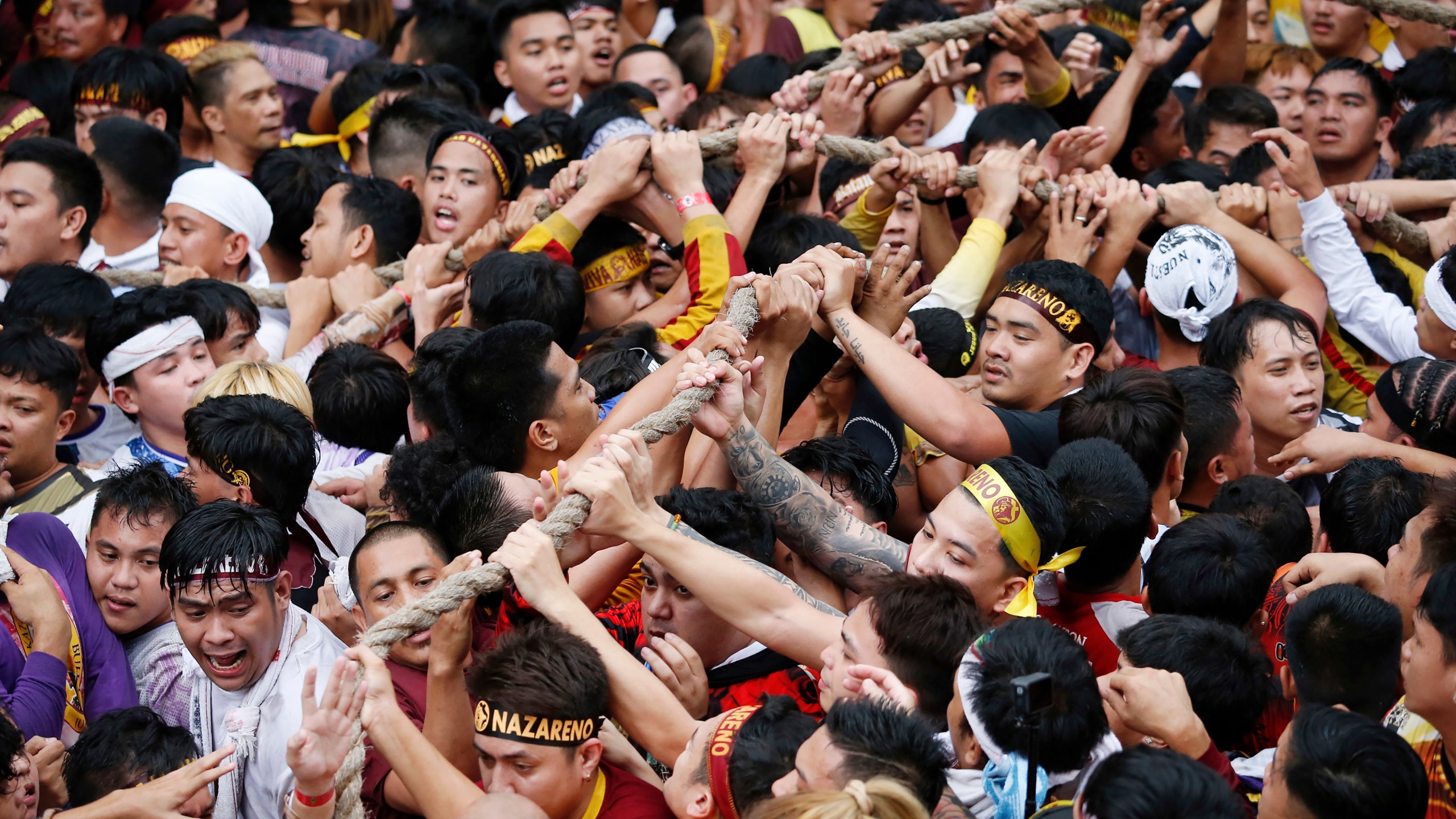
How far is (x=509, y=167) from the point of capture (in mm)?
6215

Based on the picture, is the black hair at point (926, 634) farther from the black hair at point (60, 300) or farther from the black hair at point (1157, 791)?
the black hair at point (60, 300)

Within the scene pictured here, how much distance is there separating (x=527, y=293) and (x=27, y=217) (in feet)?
7.94

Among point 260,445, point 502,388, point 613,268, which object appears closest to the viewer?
point 260,445

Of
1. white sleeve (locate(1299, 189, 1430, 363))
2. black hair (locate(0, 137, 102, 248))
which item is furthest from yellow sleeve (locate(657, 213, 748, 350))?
black hair (locate(0, 137, 102, 248))

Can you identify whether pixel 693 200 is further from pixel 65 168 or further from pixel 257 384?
pixel 65 168

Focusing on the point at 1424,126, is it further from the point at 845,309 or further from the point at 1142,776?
the point at 1142,776

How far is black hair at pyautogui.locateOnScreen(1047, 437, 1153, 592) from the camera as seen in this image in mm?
3650

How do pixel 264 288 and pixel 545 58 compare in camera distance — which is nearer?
pixel 264 288

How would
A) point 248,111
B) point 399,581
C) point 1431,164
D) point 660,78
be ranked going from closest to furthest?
1. point 399,581
2. point 1431,164
3. point 248,111
4. point 660,78

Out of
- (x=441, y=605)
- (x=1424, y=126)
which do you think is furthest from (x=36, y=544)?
(x=1424, y=126)

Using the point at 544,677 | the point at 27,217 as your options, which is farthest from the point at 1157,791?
the point at 27,217

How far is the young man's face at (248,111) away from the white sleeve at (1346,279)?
4.87 meters

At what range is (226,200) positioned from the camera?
19.7 ft

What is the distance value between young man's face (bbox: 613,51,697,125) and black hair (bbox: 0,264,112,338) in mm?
3412
